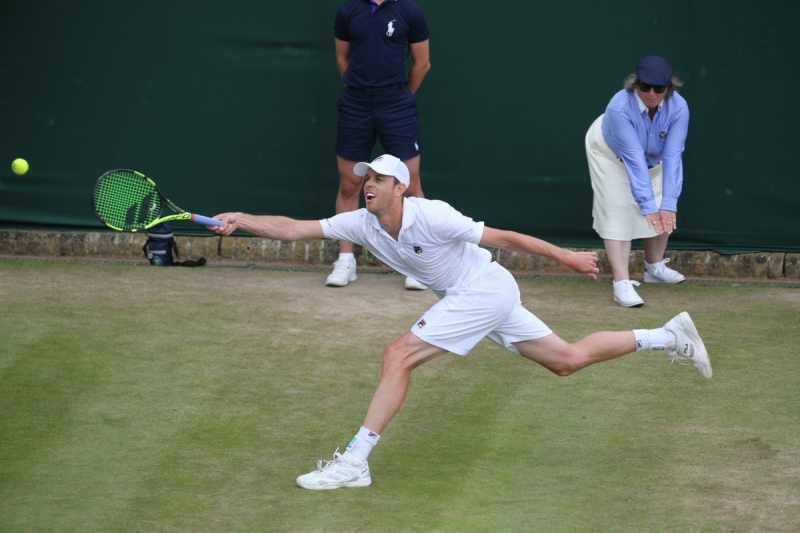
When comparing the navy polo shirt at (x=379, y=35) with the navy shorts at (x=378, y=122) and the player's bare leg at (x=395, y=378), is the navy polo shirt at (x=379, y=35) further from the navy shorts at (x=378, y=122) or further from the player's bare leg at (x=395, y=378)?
the player's bare leg at (x=395, y=378)

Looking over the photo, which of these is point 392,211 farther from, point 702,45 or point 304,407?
point 702,45

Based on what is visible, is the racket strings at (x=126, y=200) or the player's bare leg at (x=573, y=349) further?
the racket strings at (x=126, y=200)

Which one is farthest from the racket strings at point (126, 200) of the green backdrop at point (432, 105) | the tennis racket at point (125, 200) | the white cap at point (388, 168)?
the green backdrop at point (432, 105)

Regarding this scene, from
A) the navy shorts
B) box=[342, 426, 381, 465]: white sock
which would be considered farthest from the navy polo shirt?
box=[342, 426, 381, 465]: white sock

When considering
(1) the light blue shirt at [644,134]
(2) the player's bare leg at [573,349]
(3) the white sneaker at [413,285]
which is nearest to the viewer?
(2) the player's bare leg at [573,349]

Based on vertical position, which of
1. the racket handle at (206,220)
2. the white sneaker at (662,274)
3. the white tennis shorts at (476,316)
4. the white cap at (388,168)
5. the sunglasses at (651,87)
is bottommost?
the white sneaker at (662,274)

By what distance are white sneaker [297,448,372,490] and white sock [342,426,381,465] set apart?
3 centimetres

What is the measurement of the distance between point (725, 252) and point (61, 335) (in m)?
5.12

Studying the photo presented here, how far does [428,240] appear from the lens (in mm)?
5398

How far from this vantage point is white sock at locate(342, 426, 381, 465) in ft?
16.9

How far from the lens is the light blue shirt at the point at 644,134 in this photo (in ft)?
26.8

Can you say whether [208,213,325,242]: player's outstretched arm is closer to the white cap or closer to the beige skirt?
the white cap

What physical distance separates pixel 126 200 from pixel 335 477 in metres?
2.40

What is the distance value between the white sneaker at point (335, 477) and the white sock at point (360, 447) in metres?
0.03
